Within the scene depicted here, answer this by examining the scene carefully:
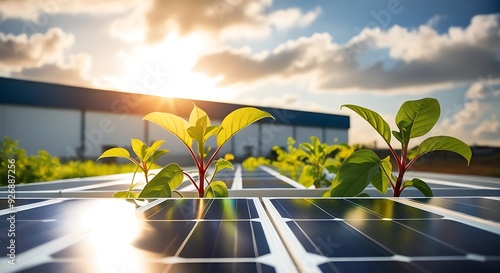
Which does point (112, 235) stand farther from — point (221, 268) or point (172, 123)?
point (172, 123)

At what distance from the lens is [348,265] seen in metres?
0.68

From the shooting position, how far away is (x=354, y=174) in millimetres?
2061

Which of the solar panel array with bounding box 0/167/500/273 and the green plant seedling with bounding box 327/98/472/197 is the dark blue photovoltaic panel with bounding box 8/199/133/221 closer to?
the solar panel array with bounding box 0/167/500/273

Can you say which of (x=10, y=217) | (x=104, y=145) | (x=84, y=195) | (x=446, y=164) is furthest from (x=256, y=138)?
(x=10, y=217)

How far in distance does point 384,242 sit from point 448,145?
63.0 inches

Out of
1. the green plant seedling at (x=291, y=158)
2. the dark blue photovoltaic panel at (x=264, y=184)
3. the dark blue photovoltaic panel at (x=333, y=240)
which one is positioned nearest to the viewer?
the dark blue photovoltaic panel at (x=333, y=240)

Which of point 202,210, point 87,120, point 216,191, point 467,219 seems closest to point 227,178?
point 216,191

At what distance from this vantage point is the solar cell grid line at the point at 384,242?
689mm

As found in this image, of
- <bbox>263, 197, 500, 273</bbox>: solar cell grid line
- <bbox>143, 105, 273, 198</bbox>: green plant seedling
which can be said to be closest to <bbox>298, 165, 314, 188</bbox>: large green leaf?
<bbox>143, 105, 273, 198</bbox>: green plant seedling

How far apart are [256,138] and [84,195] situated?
17.4 meters

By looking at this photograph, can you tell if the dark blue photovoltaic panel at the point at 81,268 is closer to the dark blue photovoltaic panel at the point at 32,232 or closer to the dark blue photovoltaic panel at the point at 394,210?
the dark blue photovoltaic panel at the point at 32,232

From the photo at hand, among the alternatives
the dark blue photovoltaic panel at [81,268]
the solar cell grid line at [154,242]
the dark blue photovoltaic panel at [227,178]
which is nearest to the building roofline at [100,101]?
the dark blue photovoltaic panel at [227,178]

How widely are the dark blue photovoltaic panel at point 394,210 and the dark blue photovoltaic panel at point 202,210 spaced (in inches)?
19.4

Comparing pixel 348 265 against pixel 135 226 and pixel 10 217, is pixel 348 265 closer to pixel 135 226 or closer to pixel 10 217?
pixel 135 226
